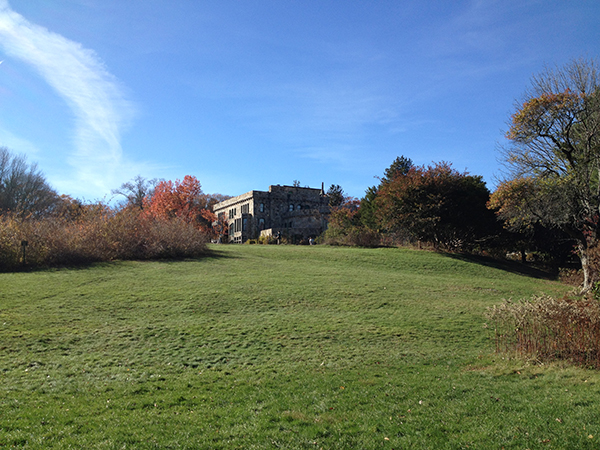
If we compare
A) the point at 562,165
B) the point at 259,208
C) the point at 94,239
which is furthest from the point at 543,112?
the point at 259,208

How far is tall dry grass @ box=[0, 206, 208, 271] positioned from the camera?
19172 millimetres

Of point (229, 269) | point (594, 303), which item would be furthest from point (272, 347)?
point (229, 269)

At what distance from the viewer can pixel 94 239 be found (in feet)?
71.5

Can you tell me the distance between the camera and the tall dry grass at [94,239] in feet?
62.9

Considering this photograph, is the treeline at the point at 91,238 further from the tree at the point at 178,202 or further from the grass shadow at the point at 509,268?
the tree at the point at 178,202

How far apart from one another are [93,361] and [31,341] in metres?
2.02

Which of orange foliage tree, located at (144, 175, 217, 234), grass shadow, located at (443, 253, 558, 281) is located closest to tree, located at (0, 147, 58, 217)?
orange foliage tree, located at (144, 175, 217, 234)

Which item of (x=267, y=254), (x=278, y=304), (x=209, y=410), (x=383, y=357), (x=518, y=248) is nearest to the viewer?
(x=209, y=410)

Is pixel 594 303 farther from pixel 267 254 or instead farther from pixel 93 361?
pixel 267 254

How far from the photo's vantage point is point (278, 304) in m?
14.0

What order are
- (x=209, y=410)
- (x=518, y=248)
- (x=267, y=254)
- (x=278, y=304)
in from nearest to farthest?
(x=209, y=410) < (x=278, y=304) < (x=267, y=254) < (x=518, y=248)

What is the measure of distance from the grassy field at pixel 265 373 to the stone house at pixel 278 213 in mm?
38536

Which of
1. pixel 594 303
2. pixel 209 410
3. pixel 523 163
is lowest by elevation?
pixel 209 410

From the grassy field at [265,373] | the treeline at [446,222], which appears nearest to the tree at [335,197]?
the treeline at [446,222]
